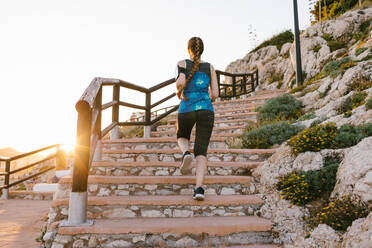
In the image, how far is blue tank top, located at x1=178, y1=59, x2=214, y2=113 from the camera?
2.95 m

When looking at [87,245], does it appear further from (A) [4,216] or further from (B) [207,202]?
(A) [4,216]

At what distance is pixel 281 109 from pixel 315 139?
3736mm

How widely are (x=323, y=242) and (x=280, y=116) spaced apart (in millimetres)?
4824

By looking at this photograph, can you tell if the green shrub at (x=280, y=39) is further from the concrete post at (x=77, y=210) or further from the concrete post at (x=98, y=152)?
the concrete post at (x=77, y=210)

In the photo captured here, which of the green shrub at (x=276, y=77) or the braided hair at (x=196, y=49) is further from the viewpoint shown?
the green shrub at (x=276, y=77)

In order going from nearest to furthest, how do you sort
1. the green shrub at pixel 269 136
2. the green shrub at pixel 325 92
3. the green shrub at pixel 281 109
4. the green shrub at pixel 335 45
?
the green shrub at pixel 269 136
the green shrub at pixel 281 109
the green shrub at pixel 325 92
the green shrub at pixel 335 45

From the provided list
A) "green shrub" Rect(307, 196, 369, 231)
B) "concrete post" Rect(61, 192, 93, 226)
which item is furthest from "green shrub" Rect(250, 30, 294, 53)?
"concrete post" Rect(61, 192, 93, 226)

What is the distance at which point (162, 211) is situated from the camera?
2.82 meters

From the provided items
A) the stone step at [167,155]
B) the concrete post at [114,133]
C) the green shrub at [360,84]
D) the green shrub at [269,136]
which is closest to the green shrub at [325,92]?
the green shrub at [360,84]

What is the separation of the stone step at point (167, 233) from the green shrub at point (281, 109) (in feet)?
14.6

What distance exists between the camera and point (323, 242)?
7.16 ft

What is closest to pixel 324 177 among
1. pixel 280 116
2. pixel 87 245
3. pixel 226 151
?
pixel 226 151

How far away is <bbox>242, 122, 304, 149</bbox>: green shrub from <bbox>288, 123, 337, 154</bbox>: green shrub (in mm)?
1046

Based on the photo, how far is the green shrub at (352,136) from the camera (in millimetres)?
3104
